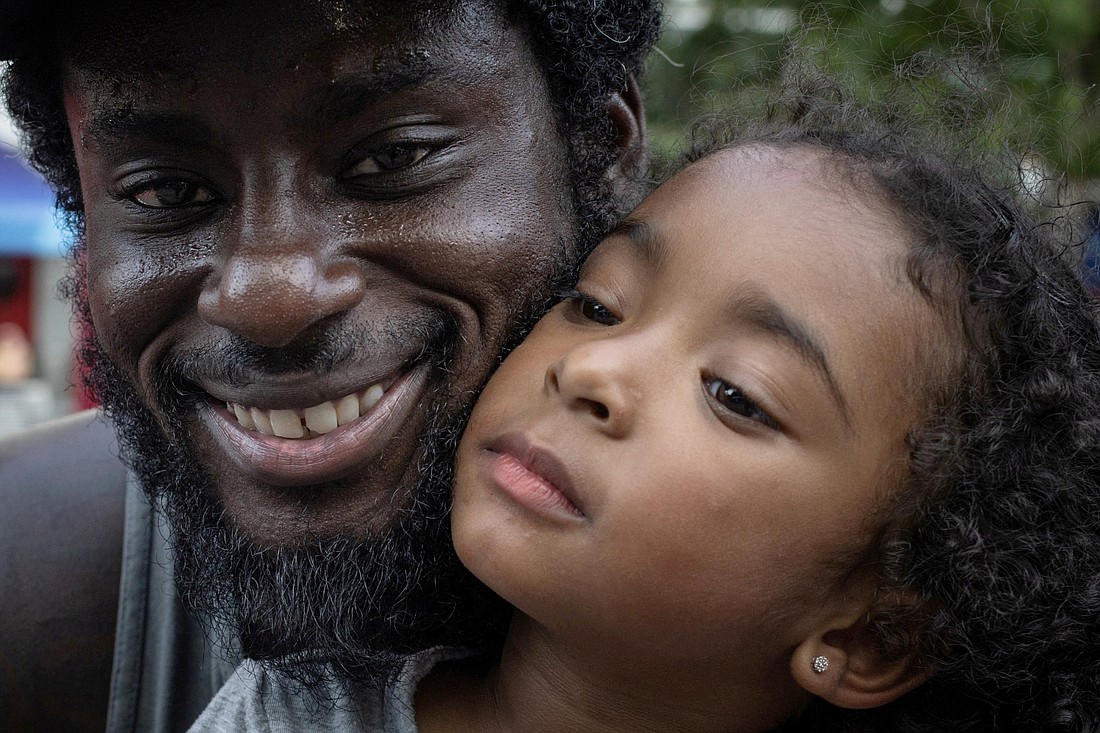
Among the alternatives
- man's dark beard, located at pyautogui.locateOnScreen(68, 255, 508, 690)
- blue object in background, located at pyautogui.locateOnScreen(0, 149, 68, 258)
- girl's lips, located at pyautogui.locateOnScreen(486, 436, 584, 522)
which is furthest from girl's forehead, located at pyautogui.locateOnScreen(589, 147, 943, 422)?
blue object in background, located at pyautogui.locateOnScreen(0, 149, 68, 258)

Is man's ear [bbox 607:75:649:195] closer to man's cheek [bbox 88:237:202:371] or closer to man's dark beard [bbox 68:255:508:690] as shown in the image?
man's dark beard [bbox 68:255:508:690]

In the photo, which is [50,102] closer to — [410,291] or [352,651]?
[410,291]

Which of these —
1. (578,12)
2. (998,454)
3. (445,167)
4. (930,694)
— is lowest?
(930,694)

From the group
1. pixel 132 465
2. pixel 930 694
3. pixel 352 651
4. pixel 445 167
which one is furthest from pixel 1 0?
pixel 930 694

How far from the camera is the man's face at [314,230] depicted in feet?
6.54

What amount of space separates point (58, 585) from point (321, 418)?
1.25m

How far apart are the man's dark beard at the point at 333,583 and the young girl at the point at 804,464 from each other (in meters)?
0.19

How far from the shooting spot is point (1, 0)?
2.14m

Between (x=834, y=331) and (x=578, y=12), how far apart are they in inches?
35.5

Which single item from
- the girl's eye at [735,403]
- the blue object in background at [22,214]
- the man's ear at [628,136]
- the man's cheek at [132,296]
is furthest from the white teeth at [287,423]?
the blue object in background at [22,214]

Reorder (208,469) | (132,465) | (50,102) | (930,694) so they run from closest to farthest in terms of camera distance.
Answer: (930,694) → (208,469) → (50,102) → (132,465)

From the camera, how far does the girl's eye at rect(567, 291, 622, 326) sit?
202cm

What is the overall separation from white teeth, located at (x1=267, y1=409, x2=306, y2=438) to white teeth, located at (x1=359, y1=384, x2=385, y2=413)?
12 cm

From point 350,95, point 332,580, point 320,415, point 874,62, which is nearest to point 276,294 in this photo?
point 320,415
